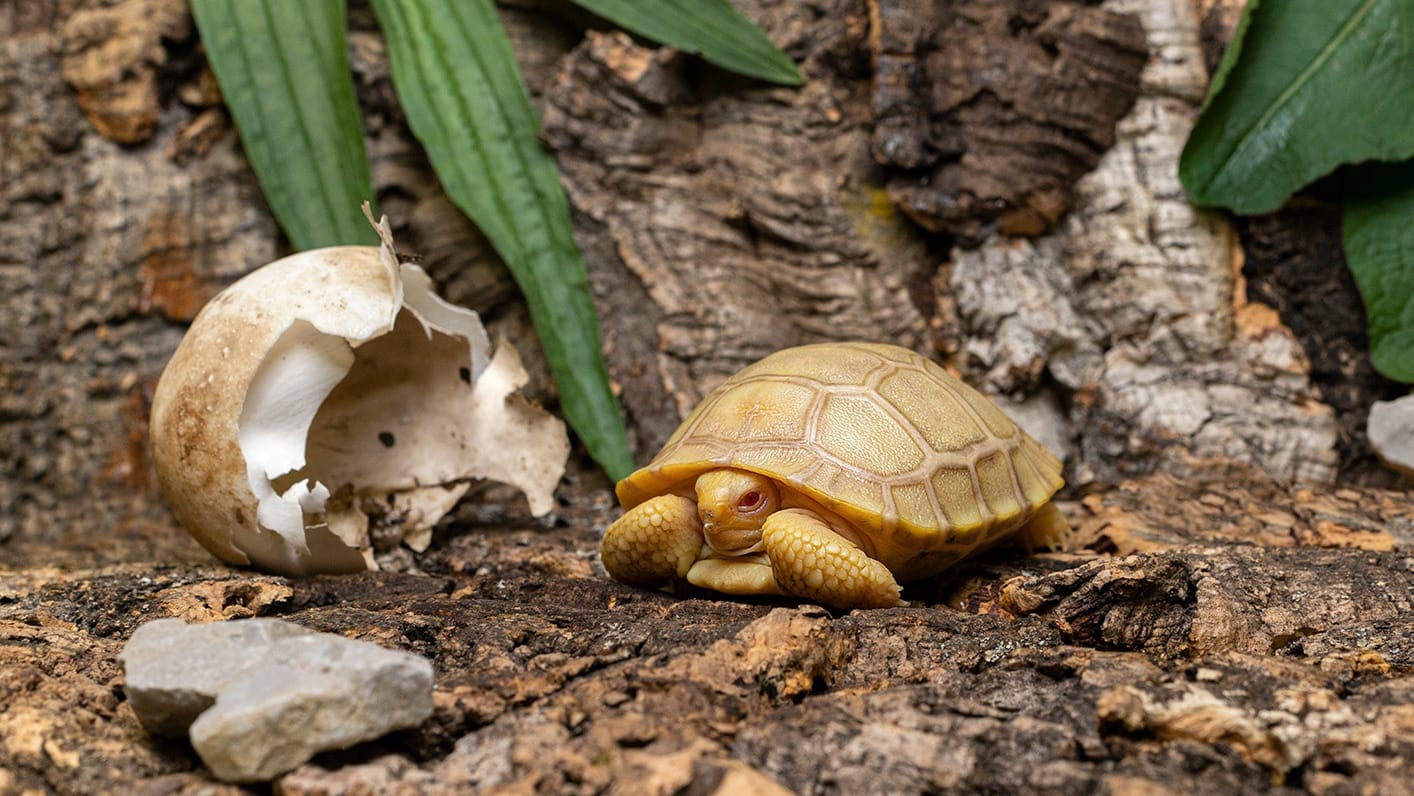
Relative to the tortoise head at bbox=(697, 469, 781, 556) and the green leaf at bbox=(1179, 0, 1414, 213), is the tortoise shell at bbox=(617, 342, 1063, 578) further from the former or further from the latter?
the green leaf at bbox=(1179, 0, 1414, 213)

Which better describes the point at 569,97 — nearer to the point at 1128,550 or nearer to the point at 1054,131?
the point at 1054,131

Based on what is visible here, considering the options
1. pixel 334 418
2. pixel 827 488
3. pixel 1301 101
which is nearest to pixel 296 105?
pixel 334 418

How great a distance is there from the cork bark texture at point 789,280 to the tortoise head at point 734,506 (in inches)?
5.5

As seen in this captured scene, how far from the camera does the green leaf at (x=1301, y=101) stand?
8.38 ft

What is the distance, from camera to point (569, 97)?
9.89 feet

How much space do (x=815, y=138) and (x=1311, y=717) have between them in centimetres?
219

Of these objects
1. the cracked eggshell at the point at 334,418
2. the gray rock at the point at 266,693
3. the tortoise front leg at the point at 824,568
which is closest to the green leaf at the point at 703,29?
the cracked eggshell at the point at 334,418

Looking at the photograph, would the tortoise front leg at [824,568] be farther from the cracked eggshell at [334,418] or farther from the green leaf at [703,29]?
the green leaf at [703,29]

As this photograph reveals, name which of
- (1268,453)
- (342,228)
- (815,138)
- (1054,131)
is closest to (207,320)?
(342,228)

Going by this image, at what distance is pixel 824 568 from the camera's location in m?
1.76

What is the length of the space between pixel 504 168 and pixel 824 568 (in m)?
1.69

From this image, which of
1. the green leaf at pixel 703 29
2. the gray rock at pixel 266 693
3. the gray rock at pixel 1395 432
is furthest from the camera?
the green leaf at pixel 703 29

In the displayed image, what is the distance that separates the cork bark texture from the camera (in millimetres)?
2039

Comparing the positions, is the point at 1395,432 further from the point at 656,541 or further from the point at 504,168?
the point at 504,168
